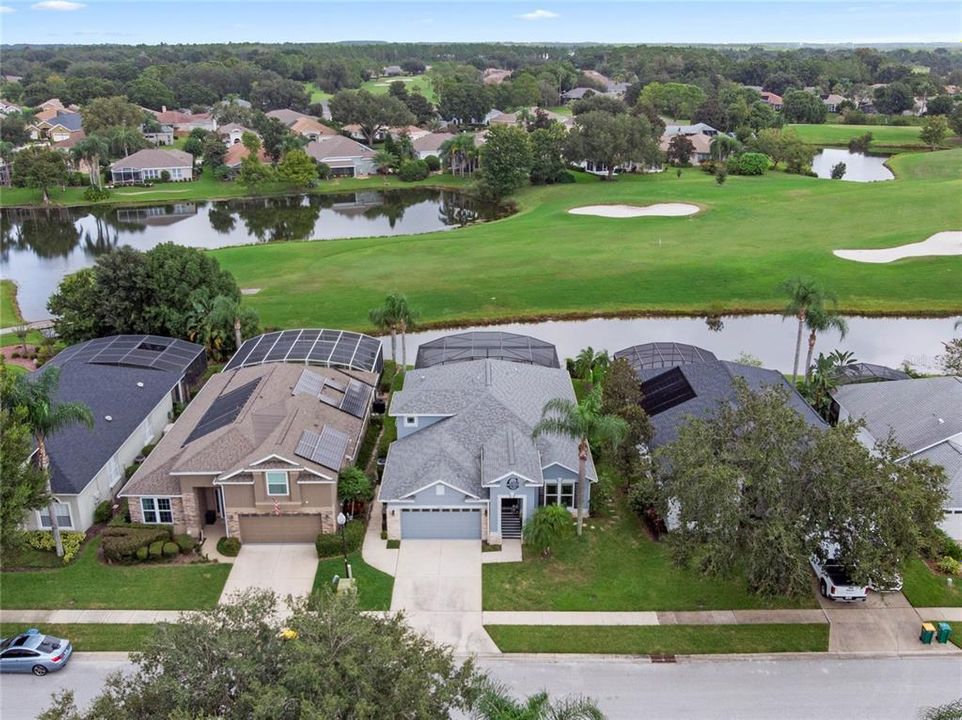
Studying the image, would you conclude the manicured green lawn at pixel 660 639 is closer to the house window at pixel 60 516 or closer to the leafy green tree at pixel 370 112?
the house window at pixel 60 516

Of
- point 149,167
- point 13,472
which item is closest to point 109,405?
point 13,472

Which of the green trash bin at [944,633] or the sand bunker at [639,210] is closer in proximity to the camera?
the green trash bin at [944,633]

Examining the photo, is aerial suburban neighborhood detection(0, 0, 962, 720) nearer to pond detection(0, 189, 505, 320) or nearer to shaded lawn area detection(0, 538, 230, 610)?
shaded lawn area detection(0, 538, 230, 610)

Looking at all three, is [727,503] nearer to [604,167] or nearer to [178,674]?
[178,674]

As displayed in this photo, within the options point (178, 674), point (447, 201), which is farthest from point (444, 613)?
point (447, 201)

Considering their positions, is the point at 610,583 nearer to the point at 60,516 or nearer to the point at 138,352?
the point at 60,516

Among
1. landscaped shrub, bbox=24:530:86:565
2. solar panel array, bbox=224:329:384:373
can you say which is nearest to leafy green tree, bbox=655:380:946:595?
solar panel array, bbox=224:329:384:373

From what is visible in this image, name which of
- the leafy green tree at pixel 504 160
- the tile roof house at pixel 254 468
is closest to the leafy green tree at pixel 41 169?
the leafy green tree at pixel 504 160

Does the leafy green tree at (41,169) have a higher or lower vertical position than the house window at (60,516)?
higher
